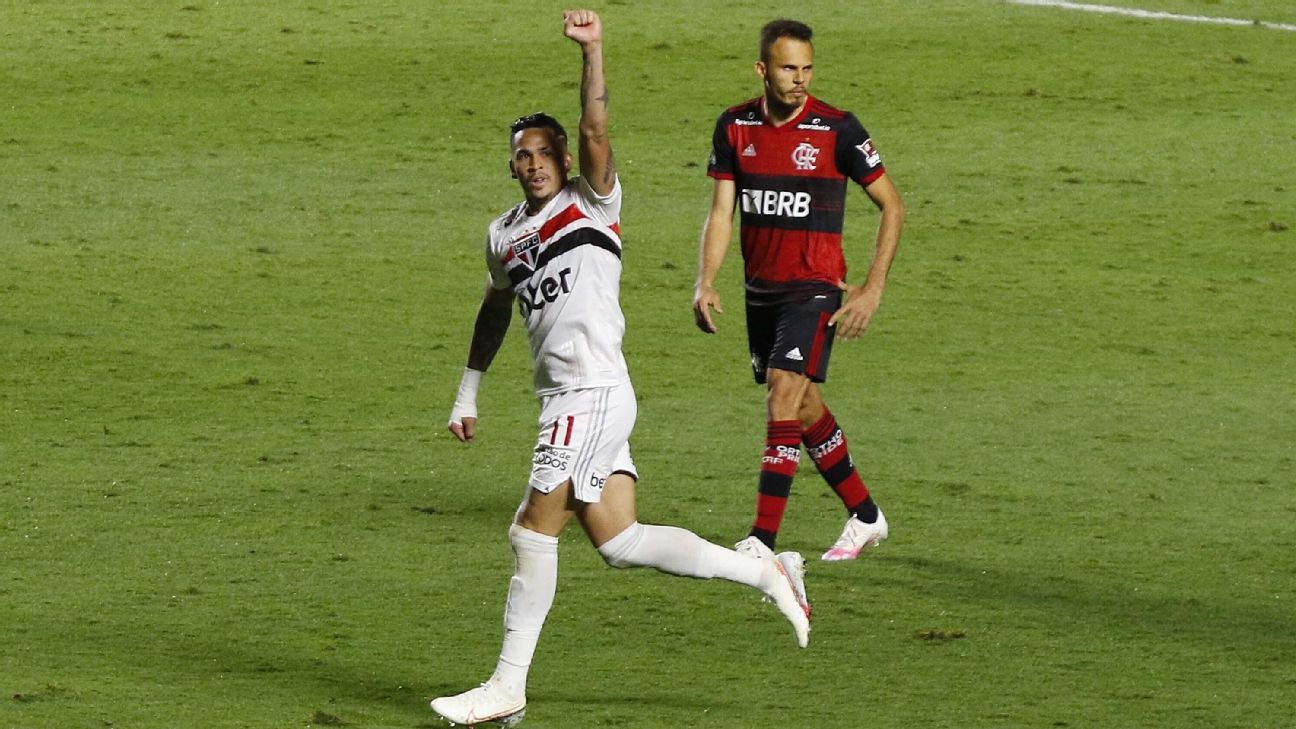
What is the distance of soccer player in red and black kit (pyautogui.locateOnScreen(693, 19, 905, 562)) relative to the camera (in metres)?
7.46

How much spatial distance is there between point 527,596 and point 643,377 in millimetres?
5085

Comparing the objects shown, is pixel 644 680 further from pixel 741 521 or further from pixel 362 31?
pixel 362 31

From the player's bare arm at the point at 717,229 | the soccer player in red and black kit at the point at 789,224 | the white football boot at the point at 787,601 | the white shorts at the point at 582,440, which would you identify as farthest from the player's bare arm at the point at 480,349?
the player's bare arm at the point at 717,229

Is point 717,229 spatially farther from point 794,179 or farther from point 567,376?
point 567,376

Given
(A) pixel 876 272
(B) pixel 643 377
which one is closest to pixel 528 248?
(A) pixel 876 272

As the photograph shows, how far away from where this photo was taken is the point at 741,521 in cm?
844

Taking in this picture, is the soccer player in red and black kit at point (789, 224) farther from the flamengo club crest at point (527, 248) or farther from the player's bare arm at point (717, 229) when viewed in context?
the flamengo club crest at point (527, 248)

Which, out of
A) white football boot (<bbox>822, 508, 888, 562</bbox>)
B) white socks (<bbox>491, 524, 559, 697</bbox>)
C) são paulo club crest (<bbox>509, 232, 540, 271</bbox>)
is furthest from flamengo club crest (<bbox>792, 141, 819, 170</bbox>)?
white socks (<bbox>491, 524, 559, 697</bbox>)

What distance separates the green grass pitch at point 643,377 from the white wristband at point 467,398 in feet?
2.46

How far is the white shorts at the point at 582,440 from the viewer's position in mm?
5883

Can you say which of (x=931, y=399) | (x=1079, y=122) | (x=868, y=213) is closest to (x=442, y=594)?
(x=931, y=399)

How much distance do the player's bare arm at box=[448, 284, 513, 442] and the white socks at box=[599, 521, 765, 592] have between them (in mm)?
586

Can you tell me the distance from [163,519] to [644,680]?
267 centimetres

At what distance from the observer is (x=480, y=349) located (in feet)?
20.9
